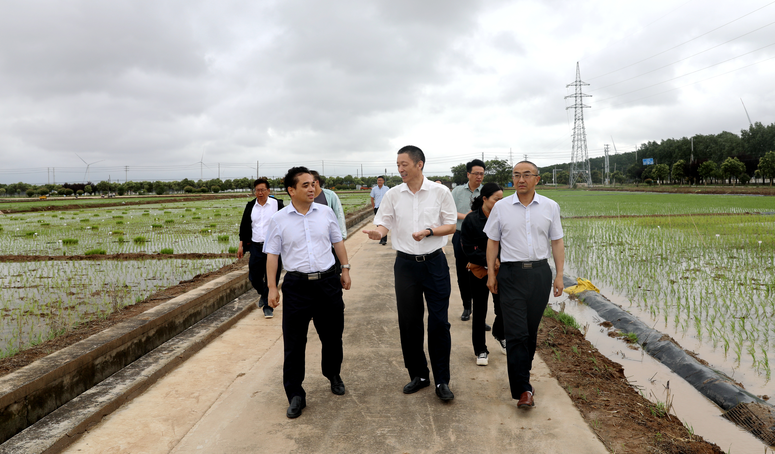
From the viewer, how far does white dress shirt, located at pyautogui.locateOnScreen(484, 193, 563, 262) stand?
3383 mm

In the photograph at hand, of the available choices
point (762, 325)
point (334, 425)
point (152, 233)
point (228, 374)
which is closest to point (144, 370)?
point (228, 374)

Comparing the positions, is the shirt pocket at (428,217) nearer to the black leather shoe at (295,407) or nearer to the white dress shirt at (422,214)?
the white dress shirt at (422,214)

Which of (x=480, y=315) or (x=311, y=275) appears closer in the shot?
(x=311, y=275)

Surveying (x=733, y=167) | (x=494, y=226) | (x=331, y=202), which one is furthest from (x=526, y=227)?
(x=733, y=167)

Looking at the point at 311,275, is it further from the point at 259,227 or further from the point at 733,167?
the point at 733,167

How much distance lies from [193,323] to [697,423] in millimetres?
4848

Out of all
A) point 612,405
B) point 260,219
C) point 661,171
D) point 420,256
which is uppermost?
point 661,171

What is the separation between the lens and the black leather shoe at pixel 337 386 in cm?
354

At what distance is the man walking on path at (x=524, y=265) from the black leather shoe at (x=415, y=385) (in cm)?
65

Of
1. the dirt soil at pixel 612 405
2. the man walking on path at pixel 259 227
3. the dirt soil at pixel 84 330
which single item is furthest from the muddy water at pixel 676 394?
the dirt soil at pixel 84 330

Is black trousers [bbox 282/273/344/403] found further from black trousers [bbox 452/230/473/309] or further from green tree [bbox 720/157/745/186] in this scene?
green tree [bbox 720/157/745/186]

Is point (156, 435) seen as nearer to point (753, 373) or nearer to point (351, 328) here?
point (351, 328)

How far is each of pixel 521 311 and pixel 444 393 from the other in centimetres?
80

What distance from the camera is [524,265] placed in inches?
133
